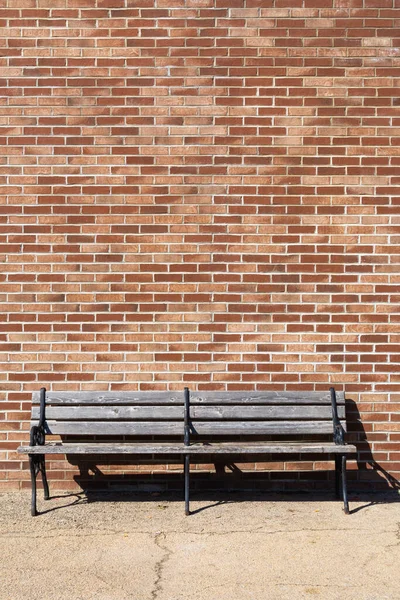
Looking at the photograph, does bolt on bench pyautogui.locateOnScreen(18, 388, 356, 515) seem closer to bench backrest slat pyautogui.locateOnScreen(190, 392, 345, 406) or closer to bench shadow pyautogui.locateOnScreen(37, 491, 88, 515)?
bench backrest slat pyautogui.locateOnScreen(190, 392, 345, 406)

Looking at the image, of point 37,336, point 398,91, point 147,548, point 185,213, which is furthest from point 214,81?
point 147,548

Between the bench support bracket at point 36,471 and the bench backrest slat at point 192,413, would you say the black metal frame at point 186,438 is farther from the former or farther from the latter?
the bench support bracket at point 36,471

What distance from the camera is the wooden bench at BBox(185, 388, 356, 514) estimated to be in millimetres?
5465

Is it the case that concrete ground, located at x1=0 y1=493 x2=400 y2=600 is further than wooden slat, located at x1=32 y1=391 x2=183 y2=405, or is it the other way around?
wooden slat, located at x1=32 y1=391 x2=183 y2=405

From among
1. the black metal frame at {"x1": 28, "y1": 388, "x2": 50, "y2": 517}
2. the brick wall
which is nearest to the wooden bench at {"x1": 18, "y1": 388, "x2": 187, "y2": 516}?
the black metal frame at {"x1": 28, "y1": 388, "x2": 50, "y2": 517}

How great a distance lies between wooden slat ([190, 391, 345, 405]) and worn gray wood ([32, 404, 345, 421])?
0.05m

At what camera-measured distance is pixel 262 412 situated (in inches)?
219

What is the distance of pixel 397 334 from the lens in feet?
19.0

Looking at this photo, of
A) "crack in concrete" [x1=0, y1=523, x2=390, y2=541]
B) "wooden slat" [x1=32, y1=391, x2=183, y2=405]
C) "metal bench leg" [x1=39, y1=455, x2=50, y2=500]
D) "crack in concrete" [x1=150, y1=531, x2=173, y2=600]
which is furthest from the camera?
"wooden slat" [x1=32, y1=391, x2=183, y2=405]

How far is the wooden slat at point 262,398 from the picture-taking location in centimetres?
557

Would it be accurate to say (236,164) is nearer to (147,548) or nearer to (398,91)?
(398,91)

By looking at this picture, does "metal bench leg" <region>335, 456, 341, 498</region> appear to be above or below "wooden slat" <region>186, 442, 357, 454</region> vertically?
below

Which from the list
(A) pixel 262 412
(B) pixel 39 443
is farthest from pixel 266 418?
(B) pixel 39 443

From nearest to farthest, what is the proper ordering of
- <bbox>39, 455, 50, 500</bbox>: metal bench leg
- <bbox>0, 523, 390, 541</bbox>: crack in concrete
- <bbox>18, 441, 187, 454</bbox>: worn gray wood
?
1. <bbox>0, 523, 390, 541</bbox>: crack in concrete
2. <bbox>18, 441, 187, 454</bbox>: worn gray wood
3. <bbox>39, 455, 50, 500</bbox>: metal bench leg
